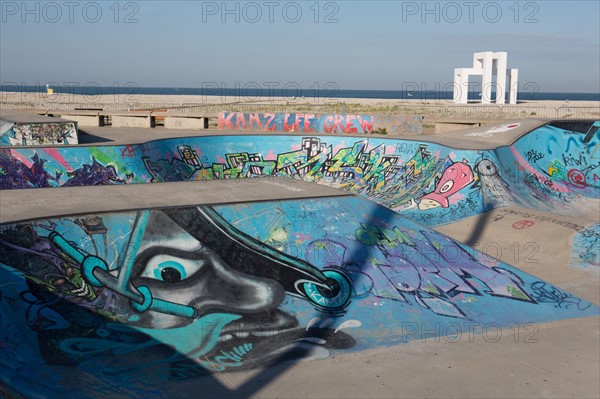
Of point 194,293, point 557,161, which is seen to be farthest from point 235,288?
point 557,161

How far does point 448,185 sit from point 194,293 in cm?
1341

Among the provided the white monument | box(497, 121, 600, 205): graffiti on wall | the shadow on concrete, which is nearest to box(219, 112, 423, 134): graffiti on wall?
box(497, 121, 600, 205): graffiti on wall

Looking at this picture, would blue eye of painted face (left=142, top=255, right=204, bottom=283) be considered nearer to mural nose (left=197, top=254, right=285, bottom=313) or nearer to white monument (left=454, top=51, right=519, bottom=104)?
mural nose (left=197, top=254, right=285, bottom=313)

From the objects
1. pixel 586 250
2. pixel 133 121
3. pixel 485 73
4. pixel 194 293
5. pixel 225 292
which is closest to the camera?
pixel 194 293

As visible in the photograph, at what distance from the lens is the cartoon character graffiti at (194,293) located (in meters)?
9.63

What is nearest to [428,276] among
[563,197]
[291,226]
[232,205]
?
[291,226]

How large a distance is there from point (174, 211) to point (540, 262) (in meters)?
10.2

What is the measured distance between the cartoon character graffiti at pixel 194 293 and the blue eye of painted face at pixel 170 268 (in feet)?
0.05

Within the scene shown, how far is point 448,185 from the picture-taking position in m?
22.0

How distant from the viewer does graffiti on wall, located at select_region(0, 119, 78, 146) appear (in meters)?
21.9

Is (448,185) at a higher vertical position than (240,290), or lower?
higher

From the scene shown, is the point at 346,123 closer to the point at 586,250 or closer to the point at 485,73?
the point at 586,250

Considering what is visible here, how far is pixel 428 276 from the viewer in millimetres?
12625

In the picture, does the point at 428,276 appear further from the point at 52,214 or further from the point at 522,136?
the point at 522,136
